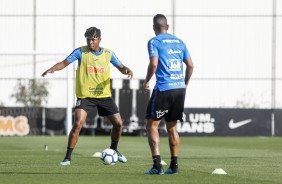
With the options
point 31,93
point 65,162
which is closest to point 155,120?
point 65,162

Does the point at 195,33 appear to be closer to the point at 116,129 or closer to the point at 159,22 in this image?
the point at 116,129

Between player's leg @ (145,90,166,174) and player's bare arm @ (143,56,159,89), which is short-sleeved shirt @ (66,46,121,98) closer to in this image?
player's leg @ (145,90,166,174)

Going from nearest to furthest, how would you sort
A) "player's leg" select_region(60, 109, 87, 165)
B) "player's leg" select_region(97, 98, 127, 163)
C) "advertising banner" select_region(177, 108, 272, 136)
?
"player's leg" select_region(60, 109, 87, 165) → "player's leg" select_region(97, 98, 127, 163) → "advertising banner" select_region(177, 108, 272, 136)

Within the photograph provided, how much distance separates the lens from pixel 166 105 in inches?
515

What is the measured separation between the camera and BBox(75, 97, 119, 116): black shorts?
15.7 metres

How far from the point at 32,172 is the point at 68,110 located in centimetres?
2119

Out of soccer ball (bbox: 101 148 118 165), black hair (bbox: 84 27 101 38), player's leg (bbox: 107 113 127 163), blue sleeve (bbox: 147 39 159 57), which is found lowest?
soccer ball (bbox: 101 148 118 165)

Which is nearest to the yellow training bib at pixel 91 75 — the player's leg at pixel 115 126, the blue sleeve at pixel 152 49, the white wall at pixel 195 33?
the player's leg at pixel 115 126

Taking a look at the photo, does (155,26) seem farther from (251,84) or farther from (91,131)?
(251,84)

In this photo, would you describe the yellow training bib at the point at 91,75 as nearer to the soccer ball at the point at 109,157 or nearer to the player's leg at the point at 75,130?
the player's leg at the point at 75,130

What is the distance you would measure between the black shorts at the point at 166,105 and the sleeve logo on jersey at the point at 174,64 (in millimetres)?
305

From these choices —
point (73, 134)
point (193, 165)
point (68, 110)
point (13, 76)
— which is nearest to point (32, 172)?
point (73, 134)

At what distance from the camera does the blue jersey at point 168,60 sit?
13.0 metres

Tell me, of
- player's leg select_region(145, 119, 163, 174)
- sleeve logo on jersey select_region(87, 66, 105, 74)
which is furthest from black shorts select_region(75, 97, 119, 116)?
player's leg select_region(145, 119, 163, 174)
